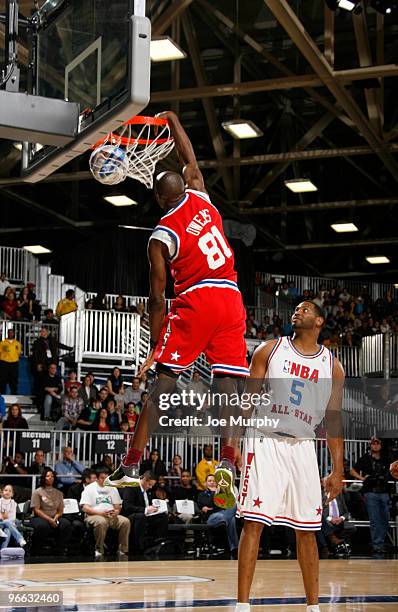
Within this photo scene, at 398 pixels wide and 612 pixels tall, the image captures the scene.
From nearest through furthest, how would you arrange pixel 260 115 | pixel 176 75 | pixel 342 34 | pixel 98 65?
pixel 98 65, pixel 176 75, pixel 342 34, pixel 260 115

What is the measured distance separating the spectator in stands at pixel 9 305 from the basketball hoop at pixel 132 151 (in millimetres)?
16778

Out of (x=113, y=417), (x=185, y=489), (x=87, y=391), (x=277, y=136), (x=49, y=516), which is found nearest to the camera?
(x=49, y=516)

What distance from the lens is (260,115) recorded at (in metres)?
26.5

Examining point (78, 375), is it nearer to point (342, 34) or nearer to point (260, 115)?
point (260, 115)

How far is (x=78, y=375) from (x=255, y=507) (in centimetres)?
1775

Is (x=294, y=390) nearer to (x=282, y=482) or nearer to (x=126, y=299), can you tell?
(x=282, y=482)

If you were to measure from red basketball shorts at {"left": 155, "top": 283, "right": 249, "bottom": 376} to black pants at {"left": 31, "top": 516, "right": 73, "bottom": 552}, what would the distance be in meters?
10.0

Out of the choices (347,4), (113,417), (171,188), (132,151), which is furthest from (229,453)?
(113,417)

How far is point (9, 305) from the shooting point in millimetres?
24328

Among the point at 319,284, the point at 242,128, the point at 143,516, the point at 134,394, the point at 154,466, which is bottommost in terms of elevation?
the point at 143,516

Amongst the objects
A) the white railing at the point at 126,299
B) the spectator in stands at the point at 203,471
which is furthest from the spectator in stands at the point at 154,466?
the white railing at the point at 126,299

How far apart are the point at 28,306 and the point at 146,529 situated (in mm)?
9701

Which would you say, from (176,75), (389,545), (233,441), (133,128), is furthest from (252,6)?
(233,441)

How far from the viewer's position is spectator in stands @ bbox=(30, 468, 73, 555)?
1619cm
